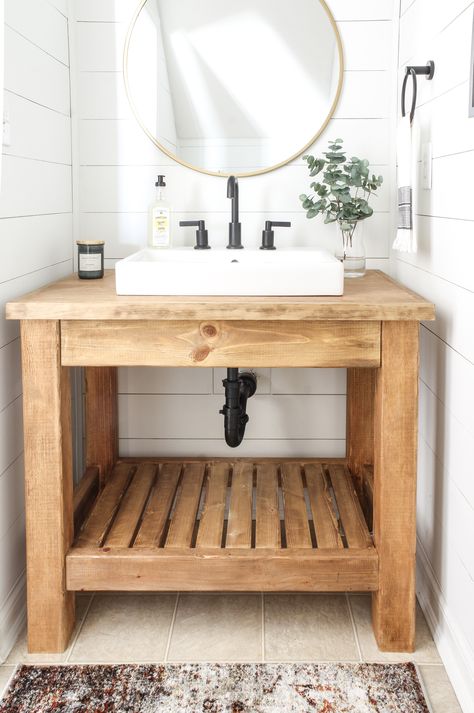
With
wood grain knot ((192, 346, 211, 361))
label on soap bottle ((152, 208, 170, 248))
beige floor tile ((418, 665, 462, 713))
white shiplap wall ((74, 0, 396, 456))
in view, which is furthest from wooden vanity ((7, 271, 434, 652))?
white shiplap wall ((74, 0, 396, 456))

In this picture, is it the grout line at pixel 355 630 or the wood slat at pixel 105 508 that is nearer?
the grout line at pixel 355 630

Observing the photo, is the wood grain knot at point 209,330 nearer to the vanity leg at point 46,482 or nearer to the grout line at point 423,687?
the vanity leg at point 46,482

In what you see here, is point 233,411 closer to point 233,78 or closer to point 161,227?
point 161,227

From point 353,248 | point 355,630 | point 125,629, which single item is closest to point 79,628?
point 125,629

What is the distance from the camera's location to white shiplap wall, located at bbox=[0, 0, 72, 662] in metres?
1.92

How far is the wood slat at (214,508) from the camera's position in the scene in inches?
80.4

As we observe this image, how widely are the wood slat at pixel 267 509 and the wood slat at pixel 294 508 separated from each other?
0.03m

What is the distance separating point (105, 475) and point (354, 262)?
1.03 m

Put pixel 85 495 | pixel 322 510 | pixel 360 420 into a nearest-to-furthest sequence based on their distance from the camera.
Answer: pixel 322 510 → pixel 85 495 → pixel 360 420

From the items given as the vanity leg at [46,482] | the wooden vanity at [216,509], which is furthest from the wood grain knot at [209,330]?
the vanity leg at [46,482]

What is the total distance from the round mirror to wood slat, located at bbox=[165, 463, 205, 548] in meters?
0.95

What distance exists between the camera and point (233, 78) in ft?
7.97

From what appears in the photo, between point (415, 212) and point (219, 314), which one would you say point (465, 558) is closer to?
point (219, 314)

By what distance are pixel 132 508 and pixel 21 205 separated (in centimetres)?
89
